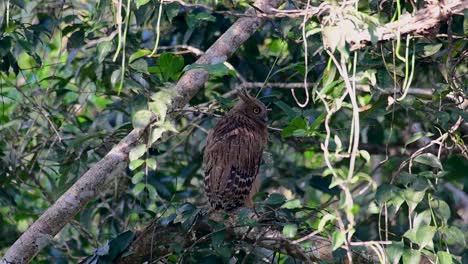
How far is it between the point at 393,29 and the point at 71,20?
8.56ft

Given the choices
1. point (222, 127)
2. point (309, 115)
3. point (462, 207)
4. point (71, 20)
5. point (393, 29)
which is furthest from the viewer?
point (462, 207)

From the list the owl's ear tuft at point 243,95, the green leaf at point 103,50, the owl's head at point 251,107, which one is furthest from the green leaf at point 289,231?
the owl's ear tuft at point 243,95

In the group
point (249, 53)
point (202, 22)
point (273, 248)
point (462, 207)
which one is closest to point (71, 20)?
point (202, 22)

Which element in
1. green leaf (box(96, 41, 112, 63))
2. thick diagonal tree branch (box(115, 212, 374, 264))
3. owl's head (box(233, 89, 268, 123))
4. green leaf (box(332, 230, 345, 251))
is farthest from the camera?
owl's head (box(233, 89, 268, 123))

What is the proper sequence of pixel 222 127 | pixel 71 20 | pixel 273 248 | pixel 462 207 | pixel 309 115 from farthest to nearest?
1. pixel 462 207
2. pixel 222 127
3. pixel 71 20
4. pixel 309 115
5. pixel 273 248

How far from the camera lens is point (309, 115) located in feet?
18.9

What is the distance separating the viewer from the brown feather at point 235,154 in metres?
6.56

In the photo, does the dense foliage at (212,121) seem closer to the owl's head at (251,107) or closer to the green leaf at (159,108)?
the green leaf at (159,108)

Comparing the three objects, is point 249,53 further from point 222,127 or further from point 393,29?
point 393,29

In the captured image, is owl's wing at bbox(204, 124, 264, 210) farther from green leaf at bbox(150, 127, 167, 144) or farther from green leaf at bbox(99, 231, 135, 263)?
green leaf at bbox(150, 127, 167, 144)

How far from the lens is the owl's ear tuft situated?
6966mm

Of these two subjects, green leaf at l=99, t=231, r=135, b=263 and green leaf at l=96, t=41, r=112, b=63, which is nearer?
green leaf at l=99, t=231, r=135, b=263

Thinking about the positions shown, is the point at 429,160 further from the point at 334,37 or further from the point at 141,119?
the point at 141,119

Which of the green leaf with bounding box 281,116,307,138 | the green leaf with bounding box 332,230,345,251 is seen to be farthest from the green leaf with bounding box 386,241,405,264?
the green leaf with bounding box 281,116,307,138
